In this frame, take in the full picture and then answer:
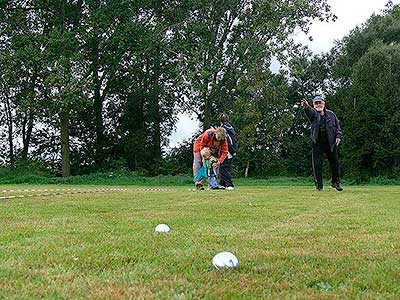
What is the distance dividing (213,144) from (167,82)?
18.0 meters

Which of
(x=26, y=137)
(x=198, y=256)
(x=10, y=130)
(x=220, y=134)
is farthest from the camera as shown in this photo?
(x=10, y=130)

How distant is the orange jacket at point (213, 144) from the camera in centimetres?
1147

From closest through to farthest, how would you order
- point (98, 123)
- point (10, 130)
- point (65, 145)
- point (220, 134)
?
point (220, 134) → point (65, 145) → point (98, 123) → point (10, 130)

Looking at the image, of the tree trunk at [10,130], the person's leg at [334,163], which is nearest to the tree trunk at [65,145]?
the tree trunk at [10,130]

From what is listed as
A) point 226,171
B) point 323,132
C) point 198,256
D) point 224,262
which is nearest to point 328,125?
point 323,132

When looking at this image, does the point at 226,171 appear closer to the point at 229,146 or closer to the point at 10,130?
the point at 229,146

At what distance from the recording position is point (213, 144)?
11680 millimetres

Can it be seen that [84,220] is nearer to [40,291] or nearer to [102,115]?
[40,291]

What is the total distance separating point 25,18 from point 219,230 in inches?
951

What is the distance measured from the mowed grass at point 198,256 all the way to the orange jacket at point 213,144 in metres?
5.96

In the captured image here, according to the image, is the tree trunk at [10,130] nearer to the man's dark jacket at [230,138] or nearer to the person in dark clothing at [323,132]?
the man's dark jacket at [230,138]

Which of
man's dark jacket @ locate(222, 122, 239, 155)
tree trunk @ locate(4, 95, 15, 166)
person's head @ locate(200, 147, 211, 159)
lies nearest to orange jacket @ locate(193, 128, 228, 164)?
person's head @ locate(200, 147, 211, 159)

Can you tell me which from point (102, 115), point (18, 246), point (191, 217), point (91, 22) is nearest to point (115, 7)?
point (91, 22)

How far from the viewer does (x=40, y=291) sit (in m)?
2.38
